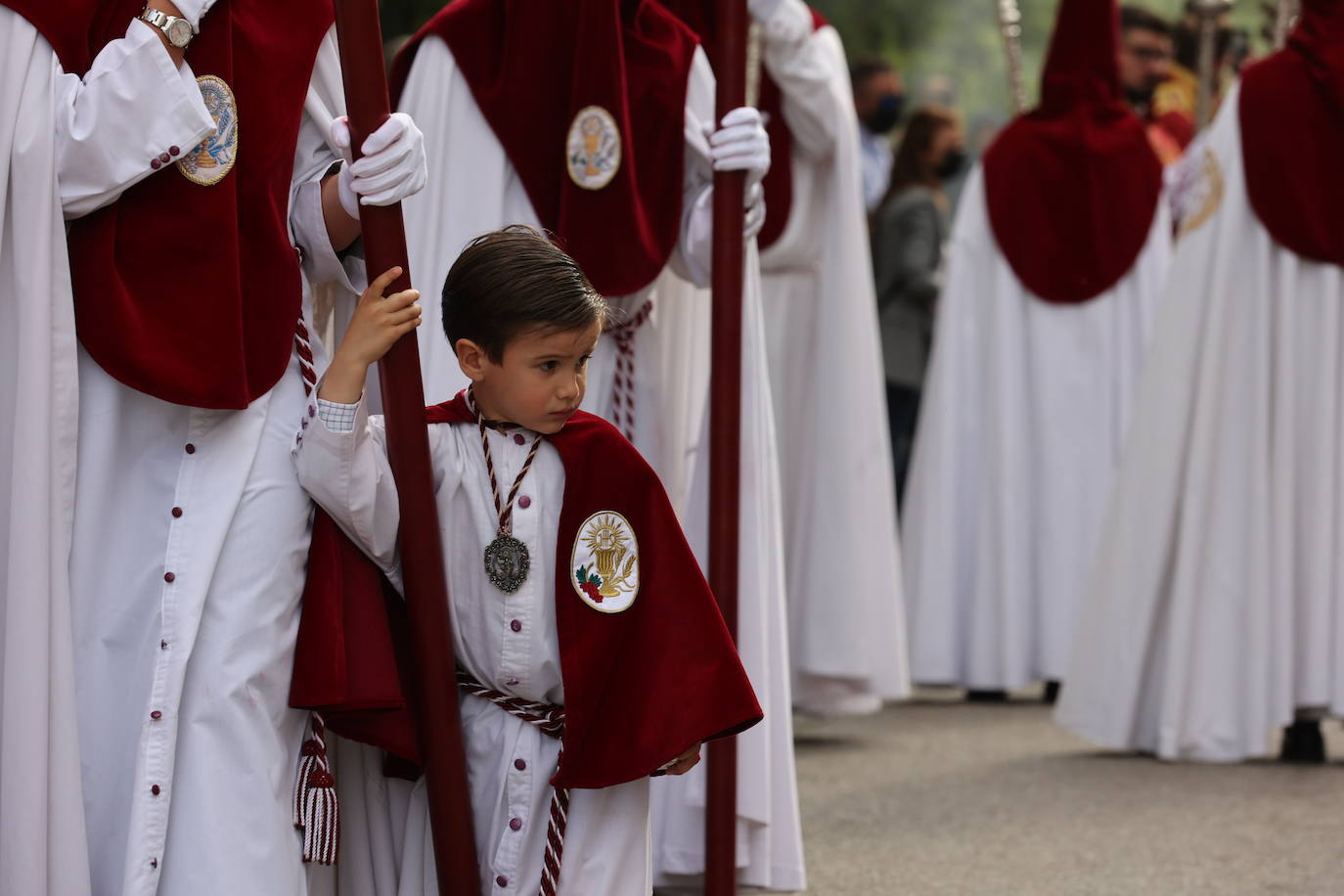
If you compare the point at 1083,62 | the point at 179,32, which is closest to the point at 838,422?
the point at 1083,62

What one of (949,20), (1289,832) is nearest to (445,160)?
(1289,832)

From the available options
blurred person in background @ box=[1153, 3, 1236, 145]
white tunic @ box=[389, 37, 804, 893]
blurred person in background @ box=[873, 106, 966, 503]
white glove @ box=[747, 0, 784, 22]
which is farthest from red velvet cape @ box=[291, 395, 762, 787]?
blurred person in background @ box=[1153, 3, 1236, 145]

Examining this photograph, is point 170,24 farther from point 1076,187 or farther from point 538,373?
point 1076,187

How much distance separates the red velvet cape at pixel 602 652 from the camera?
2.67 m

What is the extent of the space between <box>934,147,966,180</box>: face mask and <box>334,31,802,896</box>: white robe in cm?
464

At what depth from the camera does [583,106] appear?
12.0 feet

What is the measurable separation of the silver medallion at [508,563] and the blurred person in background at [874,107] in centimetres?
627

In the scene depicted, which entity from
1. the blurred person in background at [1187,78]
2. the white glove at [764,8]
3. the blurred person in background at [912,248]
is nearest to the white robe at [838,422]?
the white glove at [764,8]

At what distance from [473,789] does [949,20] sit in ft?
58.4

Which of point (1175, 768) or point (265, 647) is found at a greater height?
point (265, 647)

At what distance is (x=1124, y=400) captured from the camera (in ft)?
23.3

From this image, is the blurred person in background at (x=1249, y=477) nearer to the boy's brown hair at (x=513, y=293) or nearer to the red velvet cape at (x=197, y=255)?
the boy's brown hair at (x=513, y=293)

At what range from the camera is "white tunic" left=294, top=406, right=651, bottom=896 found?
9.00 ft

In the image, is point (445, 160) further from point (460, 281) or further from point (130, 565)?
point (130, 565)
